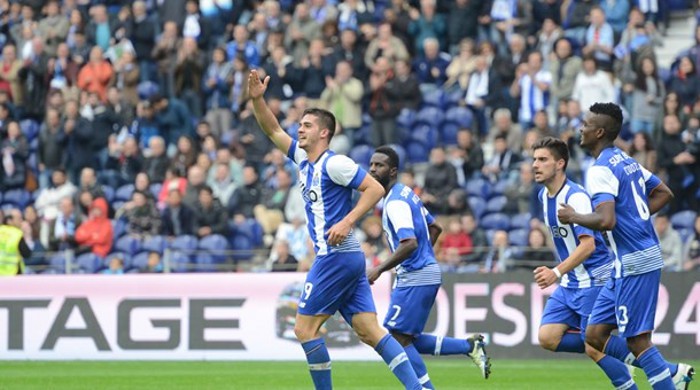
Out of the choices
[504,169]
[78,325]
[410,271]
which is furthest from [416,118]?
[410,271]

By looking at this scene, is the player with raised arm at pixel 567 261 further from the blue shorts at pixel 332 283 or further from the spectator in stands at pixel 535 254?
the spectator in stands at pixel 535 254

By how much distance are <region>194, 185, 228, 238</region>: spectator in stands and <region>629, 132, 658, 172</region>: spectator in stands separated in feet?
20.7

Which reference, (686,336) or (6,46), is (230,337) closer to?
(686,336)

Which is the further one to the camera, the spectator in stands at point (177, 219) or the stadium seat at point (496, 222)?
the spectator in stands at point (177, 219)

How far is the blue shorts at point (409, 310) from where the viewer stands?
12852mm

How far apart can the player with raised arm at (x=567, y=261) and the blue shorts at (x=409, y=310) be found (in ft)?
3.59

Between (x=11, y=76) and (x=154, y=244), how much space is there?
21.6 ft

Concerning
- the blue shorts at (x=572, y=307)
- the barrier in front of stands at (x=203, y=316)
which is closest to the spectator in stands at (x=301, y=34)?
the barrier in front of stands at (x=203, y=316)

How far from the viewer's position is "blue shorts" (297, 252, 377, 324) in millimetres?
11516

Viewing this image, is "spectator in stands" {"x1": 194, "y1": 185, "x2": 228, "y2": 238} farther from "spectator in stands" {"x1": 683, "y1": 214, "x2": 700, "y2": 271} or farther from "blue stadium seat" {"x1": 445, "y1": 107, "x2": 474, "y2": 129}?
"spectator in stands" {"x1": 683, "y1": 214, "x2": 700, "y2": 271}

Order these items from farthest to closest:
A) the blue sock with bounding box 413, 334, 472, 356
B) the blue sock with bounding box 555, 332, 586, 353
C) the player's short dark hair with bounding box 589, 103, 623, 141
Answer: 1. the blue sock with bounding box 413, 334, 472, 356
2. the blue sock with bounding box 555, 332, 586, 353
3. the player's short dark hair with bounding box 589, 103, 623, 141

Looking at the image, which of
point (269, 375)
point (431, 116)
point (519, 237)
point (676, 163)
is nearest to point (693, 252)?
point (676, 163)

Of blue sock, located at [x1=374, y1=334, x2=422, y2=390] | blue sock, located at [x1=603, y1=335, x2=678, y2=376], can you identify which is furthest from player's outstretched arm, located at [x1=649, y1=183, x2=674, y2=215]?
blue sock, located at [x1=374, y1=334, x2=422, y2=390]

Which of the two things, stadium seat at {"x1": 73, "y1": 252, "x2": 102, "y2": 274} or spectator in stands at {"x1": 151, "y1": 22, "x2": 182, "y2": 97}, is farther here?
spectator in stands at {"x1": 151, "y1": 22, "x2": 182, "y2": 97}
